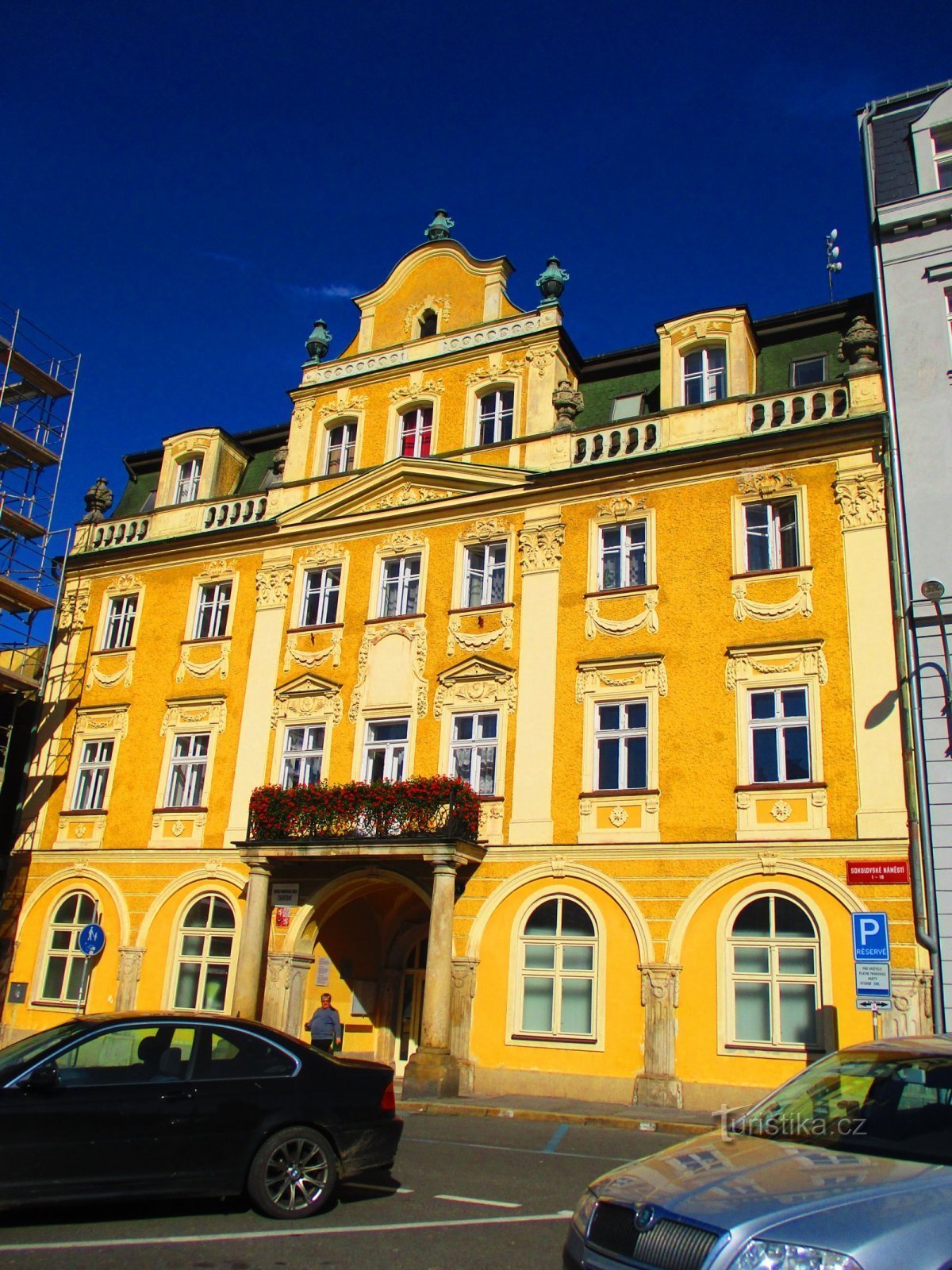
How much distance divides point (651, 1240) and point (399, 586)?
20141 millimetres

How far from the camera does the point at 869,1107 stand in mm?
5551

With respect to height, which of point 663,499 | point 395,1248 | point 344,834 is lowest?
point 395,1248

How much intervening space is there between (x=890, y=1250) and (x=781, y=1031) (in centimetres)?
1452

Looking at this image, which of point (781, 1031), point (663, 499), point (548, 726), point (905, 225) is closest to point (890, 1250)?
point (781, 1031)

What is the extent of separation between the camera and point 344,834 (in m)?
21.1

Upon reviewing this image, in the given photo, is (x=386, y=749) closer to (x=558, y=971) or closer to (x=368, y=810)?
(x=368, y=810)

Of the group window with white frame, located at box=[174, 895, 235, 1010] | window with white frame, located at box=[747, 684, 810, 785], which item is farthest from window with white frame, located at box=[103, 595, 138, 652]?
window with white frame, located at box=[747, 684, 810, 785]

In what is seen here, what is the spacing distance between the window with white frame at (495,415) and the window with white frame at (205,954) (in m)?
12.0

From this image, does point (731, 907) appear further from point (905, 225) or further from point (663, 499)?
point (905, 225)

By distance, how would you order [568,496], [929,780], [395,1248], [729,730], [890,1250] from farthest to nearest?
[568,496] → [729,730] → [929,780] → [395,1248] → [890,1250]

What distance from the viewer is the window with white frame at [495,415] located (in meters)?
24.7

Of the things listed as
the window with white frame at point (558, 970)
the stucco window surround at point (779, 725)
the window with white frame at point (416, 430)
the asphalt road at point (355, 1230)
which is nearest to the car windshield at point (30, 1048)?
the asphalt road at point (355, 1230)

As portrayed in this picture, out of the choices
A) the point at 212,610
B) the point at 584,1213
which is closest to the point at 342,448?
the point at 212,610

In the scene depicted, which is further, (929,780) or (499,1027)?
(499,1027)
